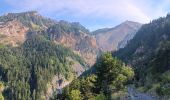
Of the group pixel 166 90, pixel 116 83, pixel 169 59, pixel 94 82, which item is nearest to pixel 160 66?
pixel 169 59

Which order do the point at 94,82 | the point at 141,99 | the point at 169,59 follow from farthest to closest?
1. the point at 169,59
2. the point at 94,82
3. the point at 141,99

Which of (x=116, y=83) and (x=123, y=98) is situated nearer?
(x=123, y=98)

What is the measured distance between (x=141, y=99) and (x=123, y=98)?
16.9 ft

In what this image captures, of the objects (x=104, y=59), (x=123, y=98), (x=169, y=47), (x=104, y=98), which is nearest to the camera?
(x=123, y=98)

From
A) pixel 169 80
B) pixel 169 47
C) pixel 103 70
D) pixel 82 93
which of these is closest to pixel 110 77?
pixel 103 70

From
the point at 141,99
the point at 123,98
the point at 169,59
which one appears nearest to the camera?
the point at 141,99

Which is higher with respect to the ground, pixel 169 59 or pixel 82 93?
pixel 169 59

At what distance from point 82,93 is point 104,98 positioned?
172 ft

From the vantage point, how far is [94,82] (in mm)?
115750

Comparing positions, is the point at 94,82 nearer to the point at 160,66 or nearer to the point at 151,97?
the point at 160,66

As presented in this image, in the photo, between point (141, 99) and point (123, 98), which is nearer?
point (141, 99)

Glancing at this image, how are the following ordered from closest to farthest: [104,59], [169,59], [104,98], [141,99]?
[141,99], [104,98], [104,59], [169,59]

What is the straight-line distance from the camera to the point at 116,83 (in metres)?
92.8

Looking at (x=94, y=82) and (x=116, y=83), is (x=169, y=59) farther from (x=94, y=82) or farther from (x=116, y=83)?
(x=116, y=83)
